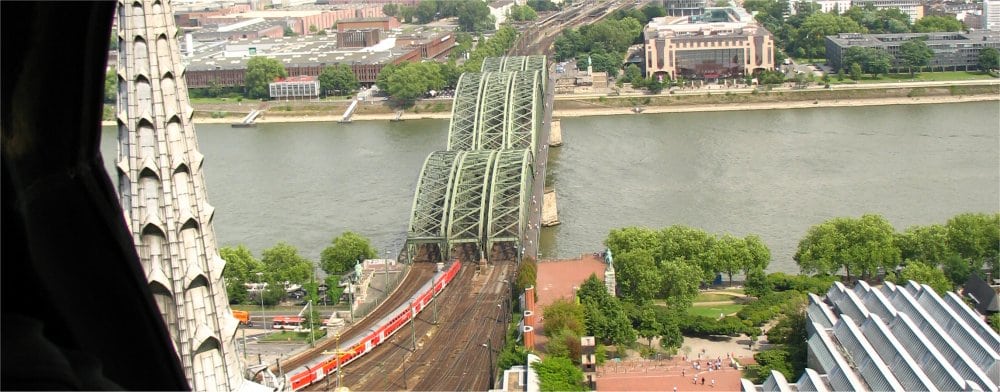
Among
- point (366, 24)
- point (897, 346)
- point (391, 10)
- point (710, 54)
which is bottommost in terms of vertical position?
point (897, 346)

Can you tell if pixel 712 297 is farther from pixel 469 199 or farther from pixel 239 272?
pixel 239 272

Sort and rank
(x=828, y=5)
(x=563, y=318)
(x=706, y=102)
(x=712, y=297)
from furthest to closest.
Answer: (x=828, y=5) < (x=706, y=102) < (x=712, y=297) < (x=563, y=318)

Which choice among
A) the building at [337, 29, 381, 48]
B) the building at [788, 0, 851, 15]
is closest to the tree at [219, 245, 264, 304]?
the building at [337, 29, 381, 48]

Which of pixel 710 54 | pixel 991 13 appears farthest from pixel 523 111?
pixel 991 13

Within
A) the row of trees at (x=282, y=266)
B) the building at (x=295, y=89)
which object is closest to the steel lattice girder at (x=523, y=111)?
the row of trees at (x=282, y=266)

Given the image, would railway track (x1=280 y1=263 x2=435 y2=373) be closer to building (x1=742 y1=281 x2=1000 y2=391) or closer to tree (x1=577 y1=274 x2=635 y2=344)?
Answer: tree (x1=577 y1=274 x2=635 y2=344)

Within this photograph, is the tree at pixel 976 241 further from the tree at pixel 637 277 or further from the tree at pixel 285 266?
the tree at pixel 285 266
